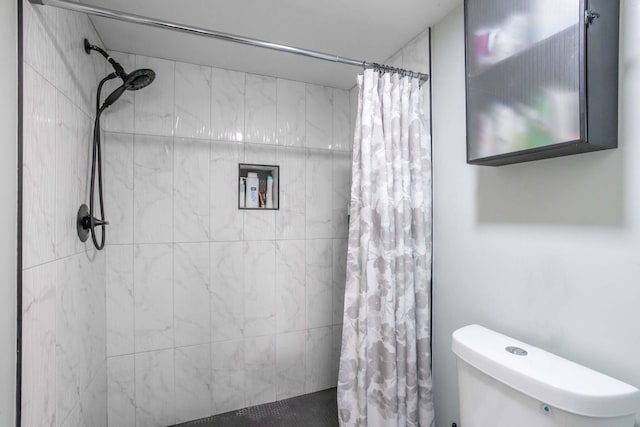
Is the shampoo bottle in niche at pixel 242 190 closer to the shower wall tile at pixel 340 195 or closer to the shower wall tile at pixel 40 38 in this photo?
the shower wall tile at pixel 340 195

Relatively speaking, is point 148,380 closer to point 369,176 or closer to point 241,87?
point 369,176

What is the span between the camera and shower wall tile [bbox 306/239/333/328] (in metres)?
2.23

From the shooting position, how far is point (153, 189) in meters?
1.88

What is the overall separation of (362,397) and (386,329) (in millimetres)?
326

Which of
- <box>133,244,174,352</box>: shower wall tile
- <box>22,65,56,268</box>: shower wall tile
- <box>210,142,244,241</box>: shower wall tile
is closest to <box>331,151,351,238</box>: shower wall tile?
<box>210,142,244,241</box>: shower wall tile

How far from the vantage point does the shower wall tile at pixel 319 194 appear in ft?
7.35

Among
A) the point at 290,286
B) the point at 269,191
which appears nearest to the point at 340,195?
the point at 269,191

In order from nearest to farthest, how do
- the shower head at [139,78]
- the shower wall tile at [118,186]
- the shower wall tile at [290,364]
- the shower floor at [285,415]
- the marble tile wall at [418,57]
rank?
the shower head at [139,78] → the marble tile wall at [418,57] → the shower wall tile at [118,186] → the shower floor at [285,415] → the shower wall tile at [290,364]

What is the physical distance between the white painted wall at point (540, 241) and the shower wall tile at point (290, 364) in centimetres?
99

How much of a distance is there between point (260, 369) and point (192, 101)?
5.90 feet

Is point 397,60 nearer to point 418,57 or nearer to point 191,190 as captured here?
point 418,57

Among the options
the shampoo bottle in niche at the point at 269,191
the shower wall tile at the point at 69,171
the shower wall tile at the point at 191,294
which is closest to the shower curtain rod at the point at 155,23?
the shower wall tile at the point at 69,171

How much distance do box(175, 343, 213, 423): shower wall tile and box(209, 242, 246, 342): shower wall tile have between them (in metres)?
0.14

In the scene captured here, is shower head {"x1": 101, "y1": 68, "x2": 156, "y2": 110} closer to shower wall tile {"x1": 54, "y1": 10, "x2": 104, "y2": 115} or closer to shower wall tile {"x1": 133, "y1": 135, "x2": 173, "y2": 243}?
shower wall tile {"x1": 54, "y1": 10, "x2": 104, "y2": 115}
